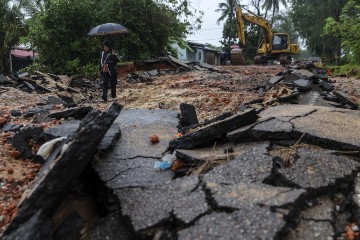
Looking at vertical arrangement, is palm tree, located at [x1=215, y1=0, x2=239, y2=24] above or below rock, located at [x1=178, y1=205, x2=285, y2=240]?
above

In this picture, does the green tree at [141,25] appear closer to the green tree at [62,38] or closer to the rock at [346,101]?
the green tree at [62,38]

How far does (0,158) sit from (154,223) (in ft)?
7.97

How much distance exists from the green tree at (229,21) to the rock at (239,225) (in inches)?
1658

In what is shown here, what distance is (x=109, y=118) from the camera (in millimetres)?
2896

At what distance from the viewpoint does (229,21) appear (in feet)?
145

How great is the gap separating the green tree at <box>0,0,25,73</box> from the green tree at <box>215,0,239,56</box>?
29.0 metres

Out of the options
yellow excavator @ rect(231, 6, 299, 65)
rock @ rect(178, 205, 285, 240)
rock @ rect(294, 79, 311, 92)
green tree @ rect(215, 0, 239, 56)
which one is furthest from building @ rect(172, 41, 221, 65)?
rock @ rect(178, 205, 285, 240)

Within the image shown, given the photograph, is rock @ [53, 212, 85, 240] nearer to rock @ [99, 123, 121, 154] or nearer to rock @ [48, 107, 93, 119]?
rock @ [99, 123, 121, 154]

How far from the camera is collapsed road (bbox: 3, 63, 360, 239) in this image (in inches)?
82.6

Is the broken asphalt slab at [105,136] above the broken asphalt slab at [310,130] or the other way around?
the other way around

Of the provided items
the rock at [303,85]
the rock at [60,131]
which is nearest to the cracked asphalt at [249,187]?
the rock at [60,131]

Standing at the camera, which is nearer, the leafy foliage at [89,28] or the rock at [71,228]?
the rock at [71,228]

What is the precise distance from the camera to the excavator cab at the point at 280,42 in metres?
25.9

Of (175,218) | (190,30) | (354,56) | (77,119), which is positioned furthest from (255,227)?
(190,30)
